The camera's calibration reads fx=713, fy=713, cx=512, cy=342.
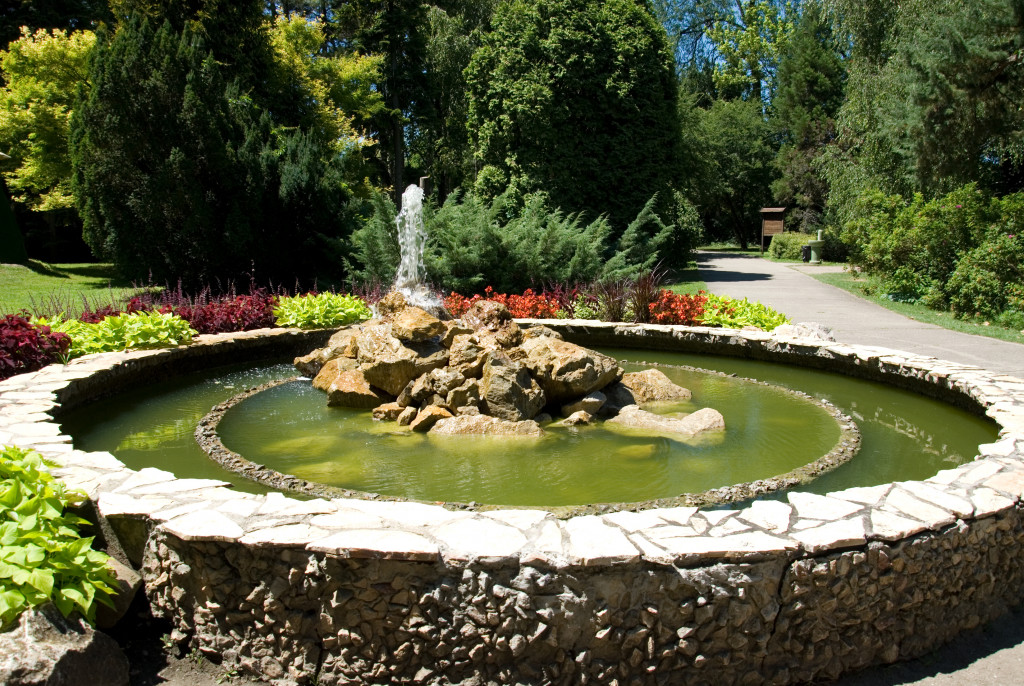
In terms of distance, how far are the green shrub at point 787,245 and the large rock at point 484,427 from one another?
82.6 ft

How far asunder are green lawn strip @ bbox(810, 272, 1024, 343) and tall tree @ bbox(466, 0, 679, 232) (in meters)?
5.28

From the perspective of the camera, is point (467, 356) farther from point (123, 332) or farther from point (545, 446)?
point (123, 332)

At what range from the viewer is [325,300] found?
32.9ft

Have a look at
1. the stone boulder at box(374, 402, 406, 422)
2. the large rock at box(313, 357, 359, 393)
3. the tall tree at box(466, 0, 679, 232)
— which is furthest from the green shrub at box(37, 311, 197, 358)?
the tall tree at box(466, 0, 679, 232)

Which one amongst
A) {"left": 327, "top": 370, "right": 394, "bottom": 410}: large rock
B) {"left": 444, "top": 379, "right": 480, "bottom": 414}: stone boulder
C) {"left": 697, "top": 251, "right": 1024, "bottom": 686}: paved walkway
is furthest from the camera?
{"left": 327, "top": 370, "right": 394, "bottom": 410}: large rock

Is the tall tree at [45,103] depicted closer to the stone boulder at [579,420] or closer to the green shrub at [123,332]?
the green shrub at [123,332]

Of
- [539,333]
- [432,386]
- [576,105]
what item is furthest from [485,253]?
[432,386]

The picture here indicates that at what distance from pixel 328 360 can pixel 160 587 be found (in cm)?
456

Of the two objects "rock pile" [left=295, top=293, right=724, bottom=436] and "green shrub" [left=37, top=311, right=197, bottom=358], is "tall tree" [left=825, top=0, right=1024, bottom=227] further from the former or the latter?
"green shrub" [left=37, top=311, right=197, bottom=358]

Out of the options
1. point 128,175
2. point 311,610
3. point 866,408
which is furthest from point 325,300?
point 311,610

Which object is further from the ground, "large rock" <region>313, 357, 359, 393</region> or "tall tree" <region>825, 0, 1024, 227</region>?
"tall tree" <region>825, 0, 1024, 227</region>

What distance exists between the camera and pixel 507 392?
233 inches

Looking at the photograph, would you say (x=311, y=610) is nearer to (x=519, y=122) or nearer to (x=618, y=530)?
(x=618, y=530)

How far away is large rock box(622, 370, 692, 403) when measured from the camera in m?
6.95
